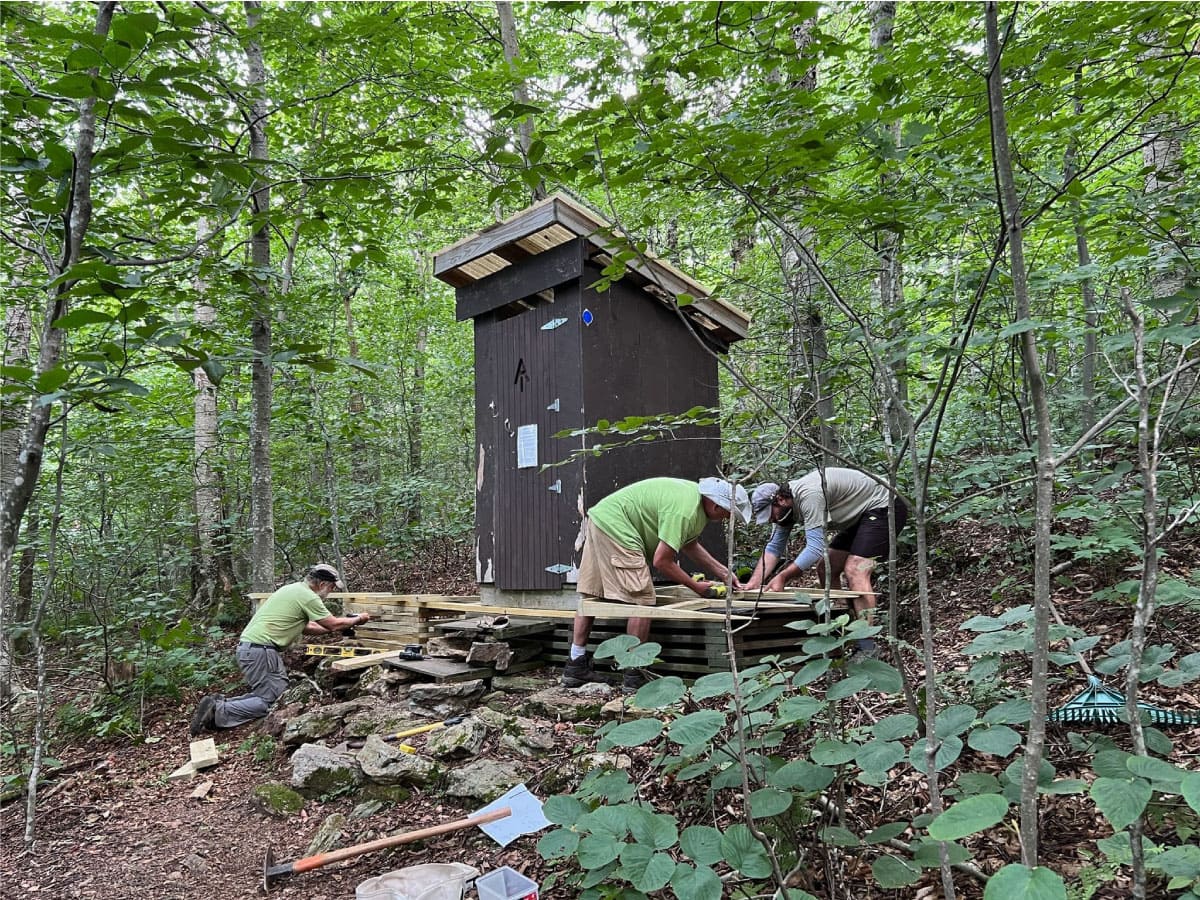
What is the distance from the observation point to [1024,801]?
1.65 metres

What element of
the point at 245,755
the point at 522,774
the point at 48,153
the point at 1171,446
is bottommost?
the point at 245,755

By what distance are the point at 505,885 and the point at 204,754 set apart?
3860 millimetres

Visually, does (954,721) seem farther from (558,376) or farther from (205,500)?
(205,500)

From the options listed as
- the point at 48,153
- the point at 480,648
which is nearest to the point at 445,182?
the point at 48,153

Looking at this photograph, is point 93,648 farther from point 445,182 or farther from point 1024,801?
point 1024,801

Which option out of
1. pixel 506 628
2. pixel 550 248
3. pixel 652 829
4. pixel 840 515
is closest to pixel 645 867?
pixel 652 829

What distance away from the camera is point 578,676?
520cm

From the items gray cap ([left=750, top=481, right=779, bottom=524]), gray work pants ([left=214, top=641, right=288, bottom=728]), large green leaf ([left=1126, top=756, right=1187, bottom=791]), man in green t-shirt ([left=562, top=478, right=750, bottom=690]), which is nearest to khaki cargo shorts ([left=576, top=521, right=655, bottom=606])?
man in green t-shirt ([left=562, top=478, right=750, bottom=690])

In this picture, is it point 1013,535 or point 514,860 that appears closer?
point 514,860

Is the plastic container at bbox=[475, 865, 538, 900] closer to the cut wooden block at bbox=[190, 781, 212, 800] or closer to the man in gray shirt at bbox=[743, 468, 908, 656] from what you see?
the man in gray shirt at bbox=[743, 468, 908, 656]

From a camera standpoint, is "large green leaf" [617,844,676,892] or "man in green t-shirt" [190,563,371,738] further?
"man in green t-shirt" [190,563,371,738]

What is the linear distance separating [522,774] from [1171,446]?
16.9ft

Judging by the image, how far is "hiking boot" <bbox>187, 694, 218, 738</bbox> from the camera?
20.3 ft

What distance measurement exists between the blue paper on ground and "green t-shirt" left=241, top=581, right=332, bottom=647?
389 centimetres
